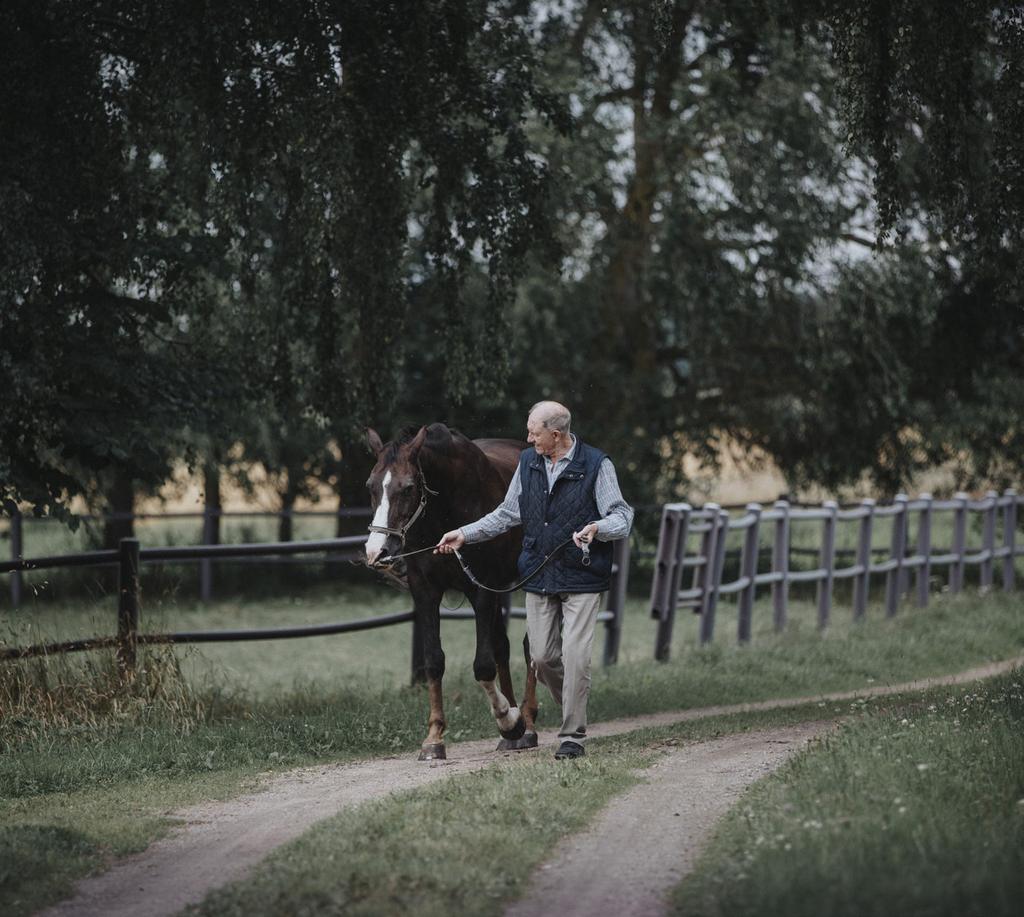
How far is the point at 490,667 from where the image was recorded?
28.6ft

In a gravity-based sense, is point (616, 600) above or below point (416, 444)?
below

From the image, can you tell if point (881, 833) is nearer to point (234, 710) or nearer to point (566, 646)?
point (566, 646)

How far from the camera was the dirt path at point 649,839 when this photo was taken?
5223 mm

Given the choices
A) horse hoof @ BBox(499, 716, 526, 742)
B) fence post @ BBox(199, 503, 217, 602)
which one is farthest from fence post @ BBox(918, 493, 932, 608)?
fence post @ BBox(199, 503, 217, 602)

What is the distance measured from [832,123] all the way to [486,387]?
10349 mm

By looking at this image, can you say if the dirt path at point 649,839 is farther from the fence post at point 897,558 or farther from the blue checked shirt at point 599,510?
the fence post at point 897,558

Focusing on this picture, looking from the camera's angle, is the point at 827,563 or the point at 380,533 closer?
the point at 380,533

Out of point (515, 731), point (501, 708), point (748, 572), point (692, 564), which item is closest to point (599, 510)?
point (501, 708)

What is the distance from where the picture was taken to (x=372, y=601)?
2345 centimetres

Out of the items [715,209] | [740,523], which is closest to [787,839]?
[740,523]

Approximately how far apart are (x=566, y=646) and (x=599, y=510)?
774 millimetres

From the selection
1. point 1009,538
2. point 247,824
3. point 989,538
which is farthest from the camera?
point 1009,538

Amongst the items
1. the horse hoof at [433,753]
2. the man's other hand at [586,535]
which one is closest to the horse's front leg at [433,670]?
the horse hoof at [433,753]

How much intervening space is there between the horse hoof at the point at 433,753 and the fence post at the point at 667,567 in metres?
5.41
